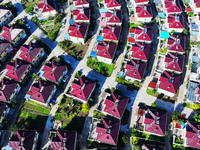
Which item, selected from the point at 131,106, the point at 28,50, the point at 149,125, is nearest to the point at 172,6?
the point at 131,106

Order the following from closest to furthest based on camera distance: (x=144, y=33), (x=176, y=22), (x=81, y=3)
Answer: (x=144, y=33) < (x=176, y=22) < (x=81, y=3)

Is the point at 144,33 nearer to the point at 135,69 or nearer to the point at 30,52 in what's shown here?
the point at 135,69

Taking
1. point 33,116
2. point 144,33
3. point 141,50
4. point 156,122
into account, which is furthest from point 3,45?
point 156,122

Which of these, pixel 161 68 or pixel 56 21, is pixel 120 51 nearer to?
pixel 161 68

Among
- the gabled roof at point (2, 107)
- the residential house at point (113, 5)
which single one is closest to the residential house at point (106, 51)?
the residential house at point (113, 5)

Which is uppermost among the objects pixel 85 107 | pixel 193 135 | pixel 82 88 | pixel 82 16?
pixel 82 16
